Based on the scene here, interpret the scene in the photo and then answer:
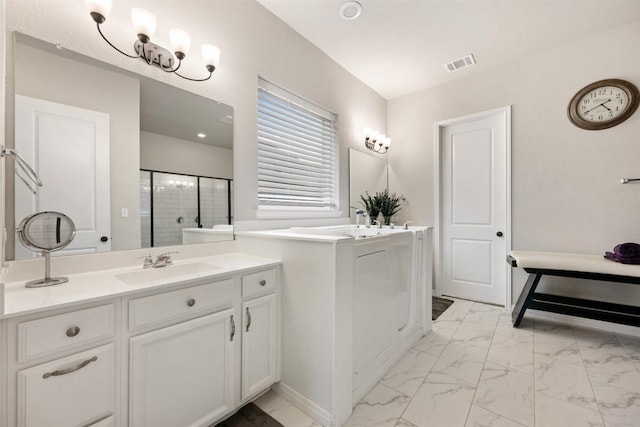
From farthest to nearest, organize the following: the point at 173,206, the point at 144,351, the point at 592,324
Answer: the point at 592,324 → the point at 173,206 → the point at 144,351

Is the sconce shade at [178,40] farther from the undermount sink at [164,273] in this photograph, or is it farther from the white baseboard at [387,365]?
the white baseboard at [387,365]

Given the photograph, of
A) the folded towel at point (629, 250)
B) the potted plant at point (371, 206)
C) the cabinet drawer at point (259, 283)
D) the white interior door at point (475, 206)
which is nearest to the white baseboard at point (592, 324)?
the white interior door at point (475, 206)

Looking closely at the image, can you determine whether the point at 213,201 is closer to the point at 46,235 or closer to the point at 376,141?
the point at 46,235

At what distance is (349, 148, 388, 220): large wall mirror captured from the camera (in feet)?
10.7

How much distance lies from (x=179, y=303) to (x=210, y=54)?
1549 mm

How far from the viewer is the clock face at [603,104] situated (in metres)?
2.45

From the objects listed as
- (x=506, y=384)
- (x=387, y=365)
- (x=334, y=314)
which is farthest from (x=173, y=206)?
(x=506, y=384)

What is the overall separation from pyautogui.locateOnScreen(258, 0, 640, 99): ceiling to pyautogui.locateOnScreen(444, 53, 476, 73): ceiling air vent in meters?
0.06

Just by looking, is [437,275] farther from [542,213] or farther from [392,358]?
[392,358]

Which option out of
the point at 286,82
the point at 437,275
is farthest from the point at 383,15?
the point at 437,275

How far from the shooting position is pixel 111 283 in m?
1.20

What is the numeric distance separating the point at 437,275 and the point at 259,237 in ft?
8.98

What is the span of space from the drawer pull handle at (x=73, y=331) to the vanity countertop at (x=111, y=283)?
0.31ft

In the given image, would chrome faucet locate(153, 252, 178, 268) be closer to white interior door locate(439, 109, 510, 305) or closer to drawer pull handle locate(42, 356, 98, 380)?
drawer pull handle locate(42, 356, 98, 380)
